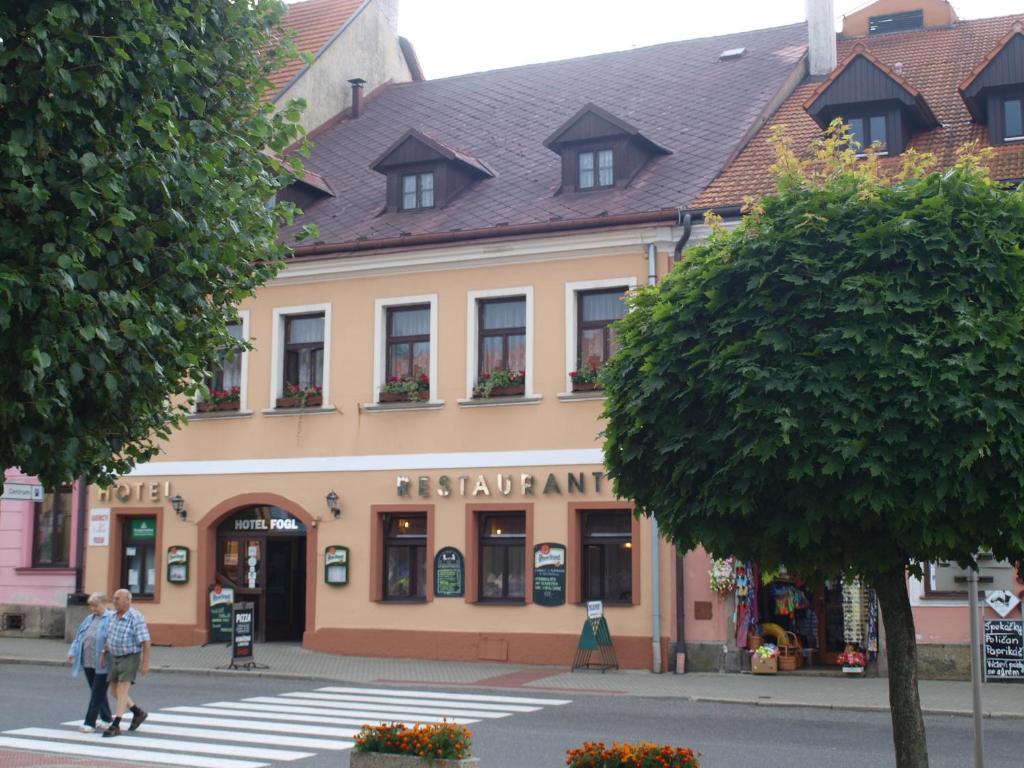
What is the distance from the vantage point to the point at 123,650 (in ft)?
45.8

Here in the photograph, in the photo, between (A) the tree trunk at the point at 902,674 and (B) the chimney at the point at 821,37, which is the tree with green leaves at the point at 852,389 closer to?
(A) the tree trunk at the point at 902,674

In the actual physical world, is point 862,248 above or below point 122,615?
above

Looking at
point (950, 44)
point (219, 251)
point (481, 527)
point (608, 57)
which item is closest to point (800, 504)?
point (219, 251)

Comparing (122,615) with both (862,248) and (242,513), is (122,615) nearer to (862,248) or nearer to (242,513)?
(862,248)

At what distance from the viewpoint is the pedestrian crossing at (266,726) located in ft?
42.4

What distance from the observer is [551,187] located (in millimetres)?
24484

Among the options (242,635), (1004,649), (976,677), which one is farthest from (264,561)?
(976,677)

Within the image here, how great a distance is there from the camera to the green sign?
26094mm

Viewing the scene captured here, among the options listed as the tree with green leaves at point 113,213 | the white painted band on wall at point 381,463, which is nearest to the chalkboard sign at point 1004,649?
the white painted band on wall at point 381,463

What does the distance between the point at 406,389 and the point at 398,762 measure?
14.3 metres

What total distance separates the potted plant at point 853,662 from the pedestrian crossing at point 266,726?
507 centimetres

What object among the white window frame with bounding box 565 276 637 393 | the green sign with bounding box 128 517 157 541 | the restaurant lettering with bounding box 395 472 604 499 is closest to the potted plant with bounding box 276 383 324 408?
the restaurant lettering with bounding box 395 472 604 499

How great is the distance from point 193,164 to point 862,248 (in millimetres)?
4133

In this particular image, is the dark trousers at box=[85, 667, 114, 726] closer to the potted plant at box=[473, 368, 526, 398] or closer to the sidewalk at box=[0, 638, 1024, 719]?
the sidewalk at box=[0, 638, 1024, 719]
